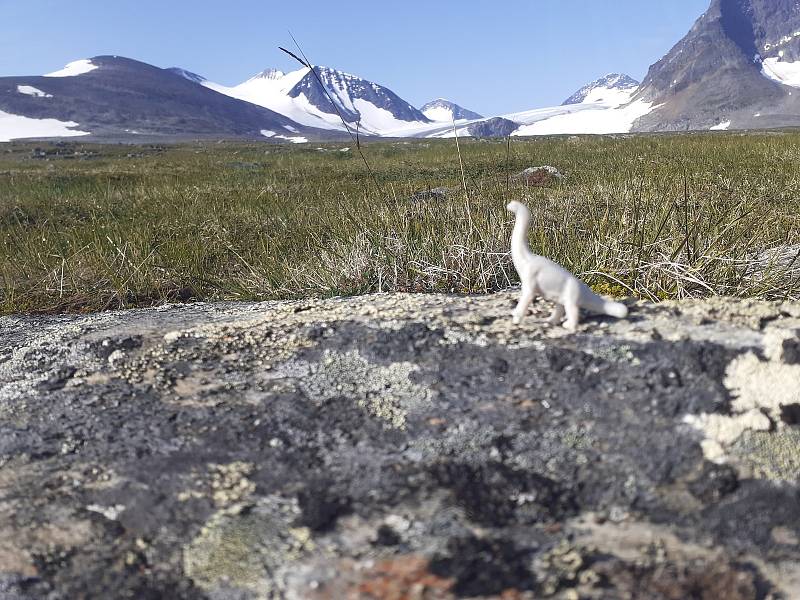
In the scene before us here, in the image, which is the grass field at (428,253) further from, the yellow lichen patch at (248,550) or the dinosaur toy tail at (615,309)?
the yellow lichen patch at (248,550)

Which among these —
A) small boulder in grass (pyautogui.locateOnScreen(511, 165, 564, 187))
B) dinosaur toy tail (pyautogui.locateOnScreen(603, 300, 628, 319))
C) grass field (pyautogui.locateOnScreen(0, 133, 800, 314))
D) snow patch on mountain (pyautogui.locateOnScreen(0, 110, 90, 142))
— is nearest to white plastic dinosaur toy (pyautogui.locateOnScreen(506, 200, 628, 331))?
dinosaur toy tail (pyautogui.locateOnScreen(603, 300, 628, 319))

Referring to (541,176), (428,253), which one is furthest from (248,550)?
(541,176)

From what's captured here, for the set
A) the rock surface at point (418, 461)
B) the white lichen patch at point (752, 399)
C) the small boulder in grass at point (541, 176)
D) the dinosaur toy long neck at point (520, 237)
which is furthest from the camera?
the small boulder in grass at point (541, 176)

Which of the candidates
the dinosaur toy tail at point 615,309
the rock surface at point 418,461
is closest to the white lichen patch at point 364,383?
the rock surface at point 418,461

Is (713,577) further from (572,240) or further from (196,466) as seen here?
(572,240)

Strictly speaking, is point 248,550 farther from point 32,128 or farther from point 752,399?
point 32,128

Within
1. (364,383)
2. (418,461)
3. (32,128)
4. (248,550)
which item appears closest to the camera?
(248,550)

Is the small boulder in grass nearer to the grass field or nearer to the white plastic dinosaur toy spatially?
the grass field
